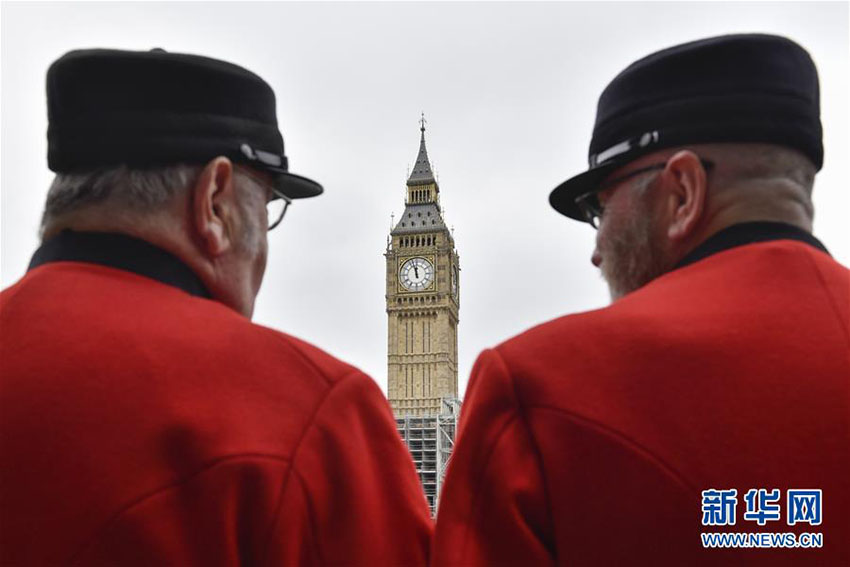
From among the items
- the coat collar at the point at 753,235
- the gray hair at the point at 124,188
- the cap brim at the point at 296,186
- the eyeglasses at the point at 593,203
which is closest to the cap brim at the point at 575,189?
the eyeglasses at the point at 593,203

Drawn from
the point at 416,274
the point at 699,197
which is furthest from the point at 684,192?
the point at 416,274

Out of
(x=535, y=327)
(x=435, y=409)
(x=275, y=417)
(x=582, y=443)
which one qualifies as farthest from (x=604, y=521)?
(x=435, y=409)

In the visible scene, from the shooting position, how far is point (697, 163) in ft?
5.73

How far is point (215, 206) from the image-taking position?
181 cm

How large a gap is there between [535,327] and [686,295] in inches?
11.5

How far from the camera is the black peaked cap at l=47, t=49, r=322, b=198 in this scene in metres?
1.75

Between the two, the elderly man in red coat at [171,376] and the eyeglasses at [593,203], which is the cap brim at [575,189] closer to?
the eyeglasses at [593,203]

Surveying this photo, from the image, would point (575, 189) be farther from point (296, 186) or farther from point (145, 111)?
point (145, 111)

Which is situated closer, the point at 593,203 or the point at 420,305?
the point at 593,203

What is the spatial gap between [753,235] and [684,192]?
0.16 m

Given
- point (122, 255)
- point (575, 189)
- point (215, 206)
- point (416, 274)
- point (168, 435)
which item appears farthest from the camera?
point (416, 274)

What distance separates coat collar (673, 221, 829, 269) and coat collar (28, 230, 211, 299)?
3.46 feet

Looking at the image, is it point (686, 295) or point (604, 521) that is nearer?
point (604, 521)

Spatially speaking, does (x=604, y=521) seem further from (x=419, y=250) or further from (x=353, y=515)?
(x=419, y=250)
